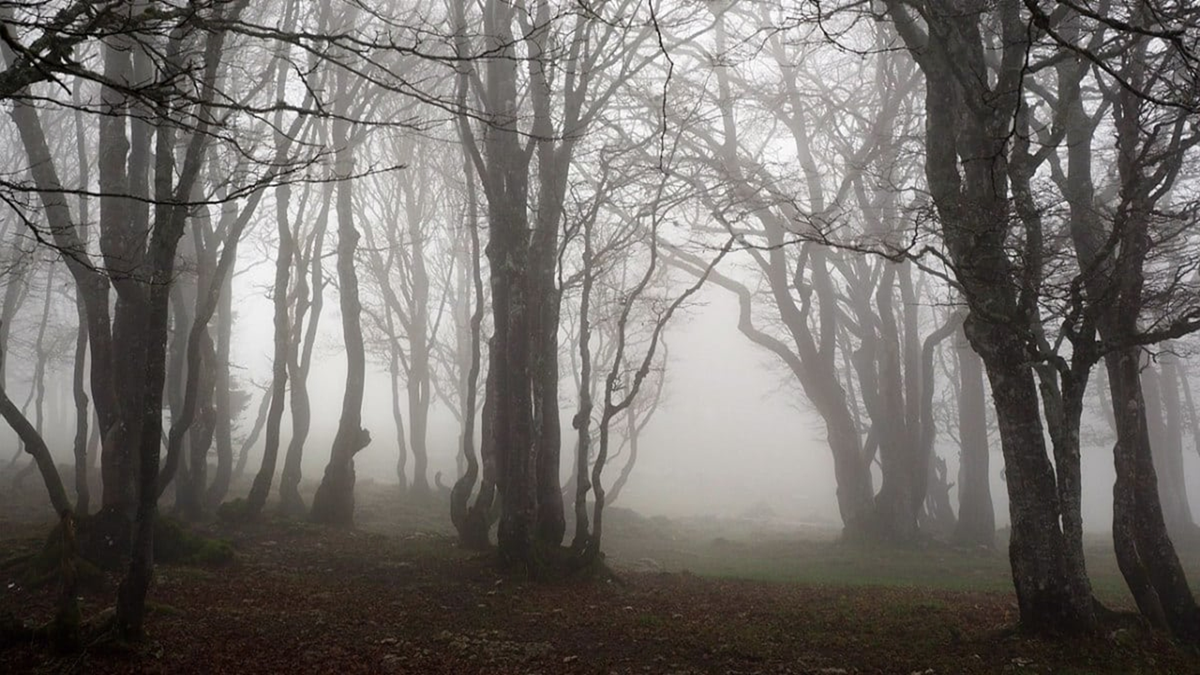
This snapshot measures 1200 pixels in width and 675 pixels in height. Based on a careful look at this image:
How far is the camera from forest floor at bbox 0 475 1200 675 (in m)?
6.84

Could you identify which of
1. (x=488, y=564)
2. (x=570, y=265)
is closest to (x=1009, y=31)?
(x=488, y=564)

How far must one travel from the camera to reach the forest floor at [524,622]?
6.84 m

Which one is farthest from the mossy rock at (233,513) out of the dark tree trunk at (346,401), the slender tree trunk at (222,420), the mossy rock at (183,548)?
the mossy rock at (183,548)

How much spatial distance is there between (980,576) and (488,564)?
9.44m

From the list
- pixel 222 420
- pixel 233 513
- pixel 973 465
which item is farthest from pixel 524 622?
pixel 973 465

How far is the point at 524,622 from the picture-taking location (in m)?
8.52

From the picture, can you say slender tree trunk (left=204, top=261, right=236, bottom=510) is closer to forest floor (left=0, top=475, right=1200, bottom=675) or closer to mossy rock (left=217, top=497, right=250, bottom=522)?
mossy rock (left=217, top=497, right=250, bottom=522)

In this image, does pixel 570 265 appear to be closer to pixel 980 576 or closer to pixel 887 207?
pixel 887 207

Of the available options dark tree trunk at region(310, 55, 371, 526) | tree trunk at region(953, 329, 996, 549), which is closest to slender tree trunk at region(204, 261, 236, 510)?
dark tree trunk at region(310, 55, 371, 526)

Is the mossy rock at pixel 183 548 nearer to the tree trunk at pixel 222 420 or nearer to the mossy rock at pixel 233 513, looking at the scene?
the mossy rock at pixel 233 513

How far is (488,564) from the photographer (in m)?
11.2

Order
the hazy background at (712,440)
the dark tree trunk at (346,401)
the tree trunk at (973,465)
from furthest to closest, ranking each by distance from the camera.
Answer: the hazy background at (712,440) → the tree trunk at (973,465) → the dark tree trunk at (346,401)

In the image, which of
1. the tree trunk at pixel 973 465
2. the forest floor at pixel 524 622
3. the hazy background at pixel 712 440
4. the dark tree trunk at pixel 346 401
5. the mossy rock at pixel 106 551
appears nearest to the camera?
the forest floor at pixel 524 622

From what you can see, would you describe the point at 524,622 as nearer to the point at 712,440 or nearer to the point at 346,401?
the point at 346,401
